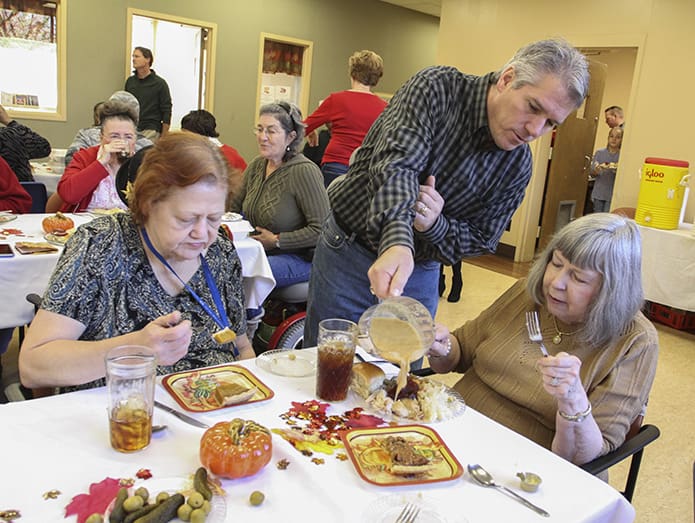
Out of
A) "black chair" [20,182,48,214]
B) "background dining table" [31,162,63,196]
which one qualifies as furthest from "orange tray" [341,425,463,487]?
"background dining table" [31,162,63,196]

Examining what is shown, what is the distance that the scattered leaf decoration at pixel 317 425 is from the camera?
1169 millimetres

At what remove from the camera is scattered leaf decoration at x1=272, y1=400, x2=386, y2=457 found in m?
1.17

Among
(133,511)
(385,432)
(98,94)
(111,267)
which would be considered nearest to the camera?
(133,511)

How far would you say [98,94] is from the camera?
22.4 feet

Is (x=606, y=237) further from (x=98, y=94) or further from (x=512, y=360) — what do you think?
(x=98, y=94)

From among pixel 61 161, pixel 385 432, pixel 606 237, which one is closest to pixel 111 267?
pixel 385 432

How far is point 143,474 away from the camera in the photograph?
3.33ft

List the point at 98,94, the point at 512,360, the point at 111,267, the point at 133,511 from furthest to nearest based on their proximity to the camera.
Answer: the point at 98,94 < the point at 512,360 < the point at 111,267 < the point at 133,511

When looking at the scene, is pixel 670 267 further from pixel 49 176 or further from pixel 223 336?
pixel 49 176

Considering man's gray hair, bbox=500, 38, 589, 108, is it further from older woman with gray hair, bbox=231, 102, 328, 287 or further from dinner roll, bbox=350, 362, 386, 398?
older woman with gray hair, bbox=231, 102, 328, 287

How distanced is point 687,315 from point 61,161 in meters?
5.29

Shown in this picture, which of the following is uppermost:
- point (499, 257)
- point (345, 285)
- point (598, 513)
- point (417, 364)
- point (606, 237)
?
point (606, 237)

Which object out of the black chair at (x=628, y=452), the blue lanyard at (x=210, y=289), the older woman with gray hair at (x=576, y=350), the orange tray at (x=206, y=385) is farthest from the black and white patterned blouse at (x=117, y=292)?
the black chair at (x=628, y=452)

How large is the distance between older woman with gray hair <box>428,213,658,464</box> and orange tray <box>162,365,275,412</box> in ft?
1.75
